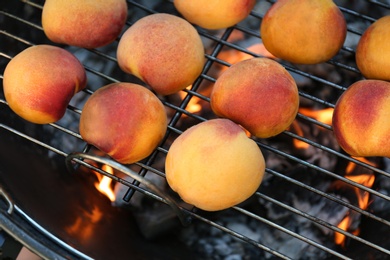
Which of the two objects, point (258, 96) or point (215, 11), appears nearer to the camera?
point (258, 96)

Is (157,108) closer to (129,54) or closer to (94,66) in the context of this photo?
(129,54)

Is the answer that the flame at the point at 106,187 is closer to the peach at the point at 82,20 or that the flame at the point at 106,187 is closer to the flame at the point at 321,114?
the peach at the point at 82,20

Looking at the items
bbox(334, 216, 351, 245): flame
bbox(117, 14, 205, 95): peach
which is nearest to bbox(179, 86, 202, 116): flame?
bbox(117, 14, 205, 95): peach

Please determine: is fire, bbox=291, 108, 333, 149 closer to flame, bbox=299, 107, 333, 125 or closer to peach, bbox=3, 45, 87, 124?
flame, bbox=299, 107, 333, 125

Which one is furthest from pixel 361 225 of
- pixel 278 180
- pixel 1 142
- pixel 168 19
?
pixel 1 142

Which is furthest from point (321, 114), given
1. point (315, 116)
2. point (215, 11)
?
point (215, 11)

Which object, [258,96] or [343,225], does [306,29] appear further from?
[343,225]

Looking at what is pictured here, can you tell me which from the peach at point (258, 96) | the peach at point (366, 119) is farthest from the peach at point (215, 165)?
the peach at point (366, 119)

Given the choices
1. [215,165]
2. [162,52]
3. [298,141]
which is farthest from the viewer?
[298,141]
